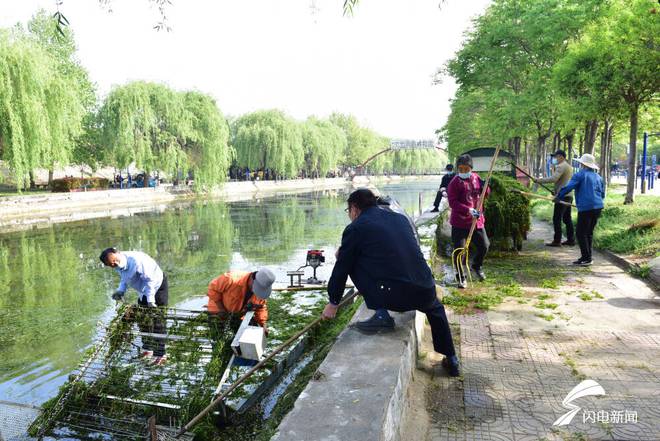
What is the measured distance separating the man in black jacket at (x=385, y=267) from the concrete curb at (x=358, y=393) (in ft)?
0.89

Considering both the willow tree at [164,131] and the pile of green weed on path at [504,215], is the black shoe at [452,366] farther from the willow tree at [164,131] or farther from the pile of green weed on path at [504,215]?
the willow tree at [164,131]

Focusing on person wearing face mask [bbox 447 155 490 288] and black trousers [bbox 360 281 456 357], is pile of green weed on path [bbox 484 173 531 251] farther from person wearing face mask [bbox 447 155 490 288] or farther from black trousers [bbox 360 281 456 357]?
black trousers [bbox 360 281 456 357]

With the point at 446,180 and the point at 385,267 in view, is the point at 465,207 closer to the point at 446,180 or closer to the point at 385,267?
the point at 385,267

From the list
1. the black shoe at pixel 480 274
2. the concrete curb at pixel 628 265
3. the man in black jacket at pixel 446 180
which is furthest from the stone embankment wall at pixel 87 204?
the concrete curb at pixel 628 265

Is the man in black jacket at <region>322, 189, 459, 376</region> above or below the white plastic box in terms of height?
above

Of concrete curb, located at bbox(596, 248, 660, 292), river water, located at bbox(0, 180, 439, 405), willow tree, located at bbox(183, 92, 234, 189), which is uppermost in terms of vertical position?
willow tree, located at bbox(183, 92, 234, 189)

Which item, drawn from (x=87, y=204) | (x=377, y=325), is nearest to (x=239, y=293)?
(x=377, y=325)

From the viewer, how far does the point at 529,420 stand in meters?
3.21

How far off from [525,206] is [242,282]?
19.5 ft

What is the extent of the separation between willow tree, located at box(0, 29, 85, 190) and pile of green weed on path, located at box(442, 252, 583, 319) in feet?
77.2

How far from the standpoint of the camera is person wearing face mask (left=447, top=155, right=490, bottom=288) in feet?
21.4

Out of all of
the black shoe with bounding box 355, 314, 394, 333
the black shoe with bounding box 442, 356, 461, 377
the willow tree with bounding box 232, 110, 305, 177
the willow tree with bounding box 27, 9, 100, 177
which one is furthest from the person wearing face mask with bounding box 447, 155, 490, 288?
the willow tree with bounding box 232, 110, 305, 177

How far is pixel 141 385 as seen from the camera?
4.36 m

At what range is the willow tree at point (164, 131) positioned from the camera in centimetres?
3362
